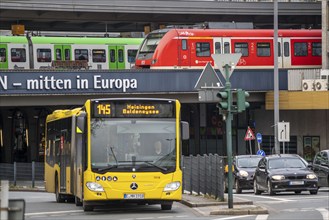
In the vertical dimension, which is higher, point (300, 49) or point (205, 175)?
point (300, 49)

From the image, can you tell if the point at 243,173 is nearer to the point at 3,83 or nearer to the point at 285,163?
the point at 285,163

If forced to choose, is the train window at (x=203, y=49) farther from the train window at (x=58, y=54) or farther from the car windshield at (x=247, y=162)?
the car windshield at (x=247, y=162)

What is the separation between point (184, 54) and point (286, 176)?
2306 cm

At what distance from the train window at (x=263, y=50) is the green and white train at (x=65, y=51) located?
23.7 feet

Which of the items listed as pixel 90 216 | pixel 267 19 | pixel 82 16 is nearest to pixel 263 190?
pixel 90 216

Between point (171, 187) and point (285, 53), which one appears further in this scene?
point (285, 53)

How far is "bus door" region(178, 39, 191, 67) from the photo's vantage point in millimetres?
54219

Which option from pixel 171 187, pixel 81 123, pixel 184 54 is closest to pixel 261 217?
pixel 171 187

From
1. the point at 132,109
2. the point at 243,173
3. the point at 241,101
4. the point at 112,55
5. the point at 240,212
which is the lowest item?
the point at 243,173

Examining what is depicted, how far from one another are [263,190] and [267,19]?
40.5 m

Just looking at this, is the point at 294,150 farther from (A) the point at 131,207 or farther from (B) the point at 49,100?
(A) the point at 131,207

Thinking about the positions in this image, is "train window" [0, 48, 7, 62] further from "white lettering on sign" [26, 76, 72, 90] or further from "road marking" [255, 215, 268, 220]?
"road marking" [255, 215, 268, 220]

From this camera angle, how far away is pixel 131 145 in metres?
23.4

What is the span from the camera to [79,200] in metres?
26.9
